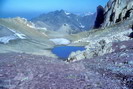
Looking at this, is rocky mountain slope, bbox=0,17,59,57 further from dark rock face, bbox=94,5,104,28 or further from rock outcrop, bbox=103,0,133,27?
dark rock face, bbox=94,5,104,28

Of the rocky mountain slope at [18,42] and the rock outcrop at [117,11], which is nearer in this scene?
the rocky mountain slope at [18,42]

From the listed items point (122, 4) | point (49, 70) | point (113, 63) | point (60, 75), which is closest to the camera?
point (60, 75)

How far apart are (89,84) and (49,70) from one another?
4595 mm

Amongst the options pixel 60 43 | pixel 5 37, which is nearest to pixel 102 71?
pixel 5 37

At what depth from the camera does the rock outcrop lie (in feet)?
307

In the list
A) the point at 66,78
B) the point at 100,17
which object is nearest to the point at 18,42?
the point at 66,78

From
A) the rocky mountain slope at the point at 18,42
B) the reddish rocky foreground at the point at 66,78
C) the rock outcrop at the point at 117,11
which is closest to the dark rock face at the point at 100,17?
the rock outcrop at the point at 117,11

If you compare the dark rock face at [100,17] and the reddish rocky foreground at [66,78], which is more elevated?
the dark rock face at [100,17]

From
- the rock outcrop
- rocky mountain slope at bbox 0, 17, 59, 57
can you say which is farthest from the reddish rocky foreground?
the rock outcrop

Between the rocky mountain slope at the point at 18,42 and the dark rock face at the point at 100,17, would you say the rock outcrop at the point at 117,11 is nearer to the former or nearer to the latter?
the dark rock face at the point at 100,17

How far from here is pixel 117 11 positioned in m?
100

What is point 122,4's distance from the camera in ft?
325

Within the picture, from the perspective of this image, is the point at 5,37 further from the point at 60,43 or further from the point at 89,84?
the point at 89,84

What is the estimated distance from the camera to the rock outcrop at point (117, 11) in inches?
3686
